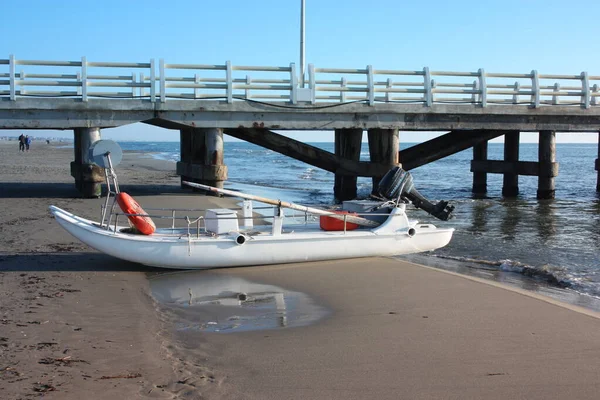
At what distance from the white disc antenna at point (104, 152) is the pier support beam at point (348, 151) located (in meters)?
10.9

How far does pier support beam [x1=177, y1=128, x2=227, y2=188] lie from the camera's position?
18703mm

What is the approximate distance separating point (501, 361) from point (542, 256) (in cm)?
719

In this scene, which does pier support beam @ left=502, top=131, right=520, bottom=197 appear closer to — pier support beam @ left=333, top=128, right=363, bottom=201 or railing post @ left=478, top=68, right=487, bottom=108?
railing post @ left=478, top=68, right=487, bottom=108

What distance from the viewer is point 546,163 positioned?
22.6 meters

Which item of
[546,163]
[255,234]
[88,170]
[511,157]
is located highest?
[511,157]

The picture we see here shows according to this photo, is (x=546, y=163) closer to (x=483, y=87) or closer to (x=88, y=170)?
(x=483, y=87)

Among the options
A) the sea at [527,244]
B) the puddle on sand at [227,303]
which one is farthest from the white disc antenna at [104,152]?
the sea at [527,244]

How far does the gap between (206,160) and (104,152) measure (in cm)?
789

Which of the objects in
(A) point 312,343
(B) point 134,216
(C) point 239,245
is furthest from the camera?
(C) point 239,245

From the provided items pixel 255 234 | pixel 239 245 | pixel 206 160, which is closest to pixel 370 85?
pixel 206 160

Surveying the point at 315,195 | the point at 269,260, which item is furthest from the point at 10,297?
the point at 315,195

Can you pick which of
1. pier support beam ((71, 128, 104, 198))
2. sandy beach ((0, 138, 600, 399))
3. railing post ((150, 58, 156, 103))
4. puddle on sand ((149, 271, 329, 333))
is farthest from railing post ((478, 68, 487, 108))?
puddle on sand ((149, 271, 329, 333))

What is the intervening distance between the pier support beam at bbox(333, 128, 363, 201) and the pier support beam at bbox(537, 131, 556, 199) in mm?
6074

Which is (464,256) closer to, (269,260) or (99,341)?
(269,260)
